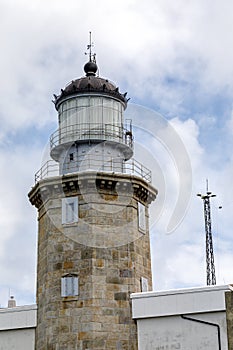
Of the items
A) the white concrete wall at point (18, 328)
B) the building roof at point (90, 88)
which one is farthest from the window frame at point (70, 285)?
the building roof at point (90, 88)

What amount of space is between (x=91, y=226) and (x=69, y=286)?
243cm

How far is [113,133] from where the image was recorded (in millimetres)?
28828

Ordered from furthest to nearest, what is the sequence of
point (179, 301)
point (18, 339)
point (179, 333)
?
point (18, 339)
point (179, 301)
point (179, 333)

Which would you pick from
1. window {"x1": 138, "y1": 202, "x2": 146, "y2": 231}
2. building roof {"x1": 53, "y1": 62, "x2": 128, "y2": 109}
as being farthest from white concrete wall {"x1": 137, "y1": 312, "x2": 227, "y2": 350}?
building roof {"x1": 53, "y1": 62, "x2": 128, "y2": 109}

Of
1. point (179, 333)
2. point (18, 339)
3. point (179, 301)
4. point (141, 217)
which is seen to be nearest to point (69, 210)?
point (141, 217)

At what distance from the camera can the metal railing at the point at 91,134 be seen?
93.3 ft

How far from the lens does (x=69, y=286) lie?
2684 centimetres

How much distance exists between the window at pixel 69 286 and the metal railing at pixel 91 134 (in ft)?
17.9

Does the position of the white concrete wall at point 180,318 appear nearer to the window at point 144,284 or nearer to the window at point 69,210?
the window at point 144,284

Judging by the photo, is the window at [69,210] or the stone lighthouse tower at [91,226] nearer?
the stone lighthouse tower at [91,226]

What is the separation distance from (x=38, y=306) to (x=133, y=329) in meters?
4.06

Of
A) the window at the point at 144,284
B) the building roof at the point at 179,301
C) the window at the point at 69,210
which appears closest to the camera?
the building roof at the point at 179,301

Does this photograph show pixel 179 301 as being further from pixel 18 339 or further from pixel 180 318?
pixel 18 339

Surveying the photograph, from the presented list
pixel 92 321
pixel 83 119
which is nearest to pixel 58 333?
pixel 92 321
